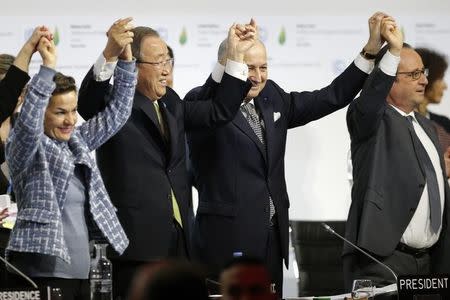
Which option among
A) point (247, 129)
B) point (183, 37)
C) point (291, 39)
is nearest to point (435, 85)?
point (291, 39)

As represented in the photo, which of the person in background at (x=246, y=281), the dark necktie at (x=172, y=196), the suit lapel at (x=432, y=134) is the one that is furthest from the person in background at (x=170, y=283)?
the suit lapel at (x=432, y=134)

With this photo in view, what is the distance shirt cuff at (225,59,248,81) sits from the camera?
425 cm

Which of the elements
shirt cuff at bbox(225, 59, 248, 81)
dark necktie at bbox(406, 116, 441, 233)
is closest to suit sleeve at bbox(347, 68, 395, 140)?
dark necktie at bbox(406, 116, 441, 233)

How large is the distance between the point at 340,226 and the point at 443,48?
1.38 metres

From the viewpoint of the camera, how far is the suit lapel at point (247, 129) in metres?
4.47

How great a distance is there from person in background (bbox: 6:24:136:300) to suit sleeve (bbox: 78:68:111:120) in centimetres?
18

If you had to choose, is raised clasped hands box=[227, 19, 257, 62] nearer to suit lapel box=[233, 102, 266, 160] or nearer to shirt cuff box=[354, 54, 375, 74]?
suit lapel box=[233, 102, 266, 160]

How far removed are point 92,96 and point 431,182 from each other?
1.65 meters

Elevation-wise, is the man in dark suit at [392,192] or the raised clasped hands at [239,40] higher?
the raised clasped hands at [239,40]

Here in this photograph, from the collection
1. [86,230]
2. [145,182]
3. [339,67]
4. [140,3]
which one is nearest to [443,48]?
[339,67]

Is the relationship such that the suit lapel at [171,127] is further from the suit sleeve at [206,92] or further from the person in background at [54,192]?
the person in background at [54,192]

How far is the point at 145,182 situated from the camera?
4.14 m

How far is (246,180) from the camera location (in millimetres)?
4461

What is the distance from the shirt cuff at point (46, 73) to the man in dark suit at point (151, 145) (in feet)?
1.42
